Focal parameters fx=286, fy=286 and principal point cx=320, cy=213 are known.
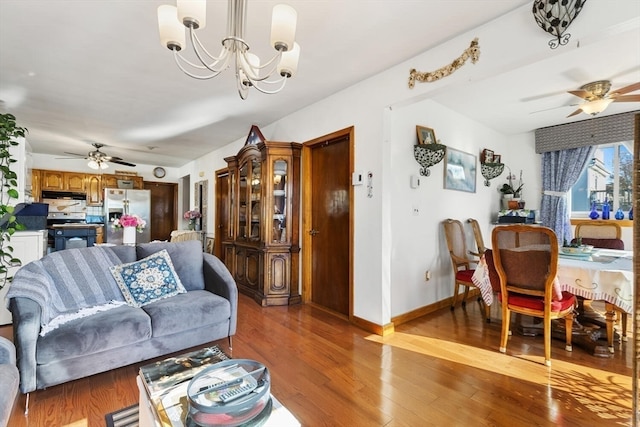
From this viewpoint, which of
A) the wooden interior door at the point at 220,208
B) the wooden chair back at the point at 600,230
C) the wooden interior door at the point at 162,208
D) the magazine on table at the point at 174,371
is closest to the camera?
the magazine on table at the point at 174,371

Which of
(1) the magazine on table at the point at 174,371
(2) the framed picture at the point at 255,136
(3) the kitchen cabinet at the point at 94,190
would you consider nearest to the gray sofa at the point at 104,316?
(1) the magazine on table at the point at 174,371

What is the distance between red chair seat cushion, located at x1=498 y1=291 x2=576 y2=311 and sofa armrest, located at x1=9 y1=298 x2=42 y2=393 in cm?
335

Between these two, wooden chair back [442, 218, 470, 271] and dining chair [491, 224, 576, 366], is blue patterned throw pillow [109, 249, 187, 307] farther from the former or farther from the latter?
wooden chair back [442, 218, 470, 271]

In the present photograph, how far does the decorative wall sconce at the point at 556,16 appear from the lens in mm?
Result: 1650

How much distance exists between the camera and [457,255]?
11.8 feet

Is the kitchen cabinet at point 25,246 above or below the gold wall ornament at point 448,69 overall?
below

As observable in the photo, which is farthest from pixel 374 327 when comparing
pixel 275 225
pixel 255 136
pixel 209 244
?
pixel 209 244

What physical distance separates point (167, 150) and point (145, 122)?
1869 mm

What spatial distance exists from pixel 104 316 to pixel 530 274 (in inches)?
127

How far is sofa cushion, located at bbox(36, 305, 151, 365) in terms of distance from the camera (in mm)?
1721

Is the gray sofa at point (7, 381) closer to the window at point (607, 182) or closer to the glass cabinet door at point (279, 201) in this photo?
the glass cabinet door at point (279, 201)

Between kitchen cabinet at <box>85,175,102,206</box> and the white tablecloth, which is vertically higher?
kitchen cabinet at <box>85,175,102,206</box>

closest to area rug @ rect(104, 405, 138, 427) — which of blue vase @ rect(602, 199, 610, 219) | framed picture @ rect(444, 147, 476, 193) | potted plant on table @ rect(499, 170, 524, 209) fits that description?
framed picture @ rect(444, 147, 476, 193)

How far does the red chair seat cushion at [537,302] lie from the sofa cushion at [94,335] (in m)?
2.89
